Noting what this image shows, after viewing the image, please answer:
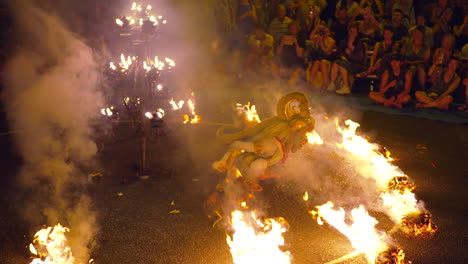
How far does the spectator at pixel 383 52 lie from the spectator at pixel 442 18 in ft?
4.46

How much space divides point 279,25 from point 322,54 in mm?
2703

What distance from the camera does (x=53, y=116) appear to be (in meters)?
10.1

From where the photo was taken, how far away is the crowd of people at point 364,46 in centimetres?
1187

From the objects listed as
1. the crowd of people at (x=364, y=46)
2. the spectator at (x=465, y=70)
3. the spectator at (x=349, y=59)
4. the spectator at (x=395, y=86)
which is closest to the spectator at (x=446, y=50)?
the crowd of people at (x=364, y=46)

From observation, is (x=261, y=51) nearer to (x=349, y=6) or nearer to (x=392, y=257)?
(x=349, y=6)

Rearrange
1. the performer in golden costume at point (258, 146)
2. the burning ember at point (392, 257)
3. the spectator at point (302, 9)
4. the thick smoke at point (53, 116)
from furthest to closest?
the spectator at point (302, 9), the performer in golden costume at point (258, 146), the thick smoke at point (53, 116), the burning ember at point (392, 257)

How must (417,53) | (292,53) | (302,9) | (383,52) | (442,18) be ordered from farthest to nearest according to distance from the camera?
(302,9) < (292,53) < (442,18) < (383,52) < (417,53)

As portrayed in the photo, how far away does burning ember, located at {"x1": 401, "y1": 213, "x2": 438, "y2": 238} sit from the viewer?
513 cm

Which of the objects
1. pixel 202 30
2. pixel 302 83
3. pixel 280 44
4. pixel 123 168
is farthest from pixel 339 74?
pixel 123 168

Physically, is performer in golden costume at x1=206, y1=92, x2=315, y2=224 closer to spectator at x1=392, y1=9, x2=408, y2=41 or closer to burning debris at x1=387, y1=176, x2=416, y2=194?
burning debris at x1=387, y1=176, x2=416, y2=194

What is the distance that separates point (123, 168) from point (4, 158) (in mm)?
2484

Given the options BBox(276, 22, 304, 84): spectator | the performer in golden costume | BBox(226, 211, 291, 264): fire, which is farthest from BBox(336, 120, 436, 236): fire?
BBox(276, 22, 304, 84): spectator

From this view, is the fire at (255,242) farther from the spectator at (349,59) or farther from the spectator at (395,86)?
the spectator at (349,59)

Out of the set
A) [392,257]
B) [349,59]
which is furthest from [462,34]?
[392,257]
